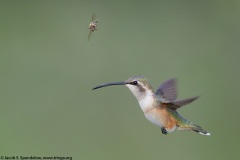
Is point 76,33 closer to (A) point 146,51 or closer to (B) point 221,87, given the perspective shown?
(A) point 146,51

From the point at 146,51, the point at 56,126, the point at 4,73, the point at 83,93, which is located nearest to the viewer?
the point at 56,126

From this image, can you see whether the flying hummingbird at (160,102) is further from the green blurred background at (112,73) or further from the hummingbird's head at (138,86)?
the green blurred background at (112,73)

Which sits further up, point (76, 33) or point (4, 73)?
point (76, 33)

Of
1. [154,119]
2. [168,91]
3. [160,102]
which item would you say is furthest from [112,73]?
[154,119]

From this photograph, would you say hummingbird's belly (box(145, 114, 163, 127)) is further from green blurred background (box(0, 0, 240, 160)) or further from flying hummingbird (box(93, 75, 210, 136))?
green blurred background (box(0, 0, 240, 160))

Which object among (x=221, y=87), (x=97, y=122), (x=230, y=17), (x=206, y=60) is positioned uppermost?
(x=230, y=17)

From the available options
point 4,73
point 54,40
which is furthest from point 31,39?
point 4,73

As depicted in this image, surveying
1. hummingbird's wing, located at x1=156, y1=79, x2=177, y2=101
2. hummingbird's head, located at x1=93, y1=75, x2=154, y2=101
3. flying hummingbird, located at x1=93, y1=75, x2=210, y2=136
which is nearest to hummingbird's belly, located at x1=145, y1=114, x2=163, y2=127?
flying hummingbird, located at x1=93, y1=75, x2=210, y2=136
